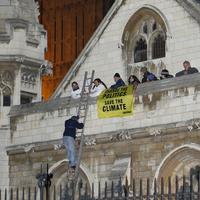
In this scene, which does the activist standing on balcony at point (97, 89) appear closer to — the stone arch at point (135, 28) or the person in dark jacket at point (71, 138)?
the person in dark jacket at point (71, 138)

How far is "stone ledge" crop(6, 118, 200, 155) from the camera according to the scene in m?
20.2

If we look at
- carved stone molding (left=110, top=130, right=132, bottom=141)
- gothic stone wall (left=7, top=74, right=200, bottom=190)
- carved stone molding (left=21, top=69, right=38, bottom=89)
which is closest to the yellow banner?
gothic stone wall (left=7, top=74, right=200, bottom=190)

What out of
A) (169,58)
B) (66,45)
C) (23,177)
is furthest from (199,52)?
(66,45)

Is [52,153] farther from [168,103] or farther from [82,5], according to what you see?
[82,5]

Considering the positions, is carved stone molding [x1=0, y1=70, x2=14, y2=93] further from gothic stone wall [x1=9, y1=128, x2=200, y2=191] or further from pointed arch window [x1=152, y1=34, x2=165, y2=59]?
pointed arch window [x1=152, y1=34, x2=165, y2=59]

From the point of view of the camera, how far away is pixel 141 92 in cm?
2122

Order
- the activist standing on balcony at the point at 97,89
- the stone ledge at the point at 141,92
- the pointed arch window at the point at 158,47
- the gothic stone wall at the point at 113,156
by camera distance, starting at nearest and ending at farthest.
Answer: the stone ledge at the point at 141,92
the gothic stone wall at the point at 113,156
the activist standing on balcony at the point at 97,89
the pointed arch window at the point at 158,47

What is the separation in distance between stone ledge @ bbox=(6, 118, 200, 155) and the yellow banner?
0.38 m

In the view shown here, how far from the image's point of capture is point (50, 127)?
23156mm

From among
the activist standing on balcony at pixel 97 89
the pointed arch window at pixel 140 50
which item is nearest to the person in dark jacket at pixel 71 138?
the activist standing on balcony at pixel 97 89

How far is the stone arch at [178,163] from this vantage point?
2055 cm

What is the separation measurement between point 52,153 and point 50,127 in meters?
0.57

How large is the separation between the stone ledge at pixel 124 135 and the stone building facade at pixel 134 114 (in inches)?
0.7

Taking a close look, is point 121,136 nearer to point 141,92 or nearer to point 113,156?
point 113,156
